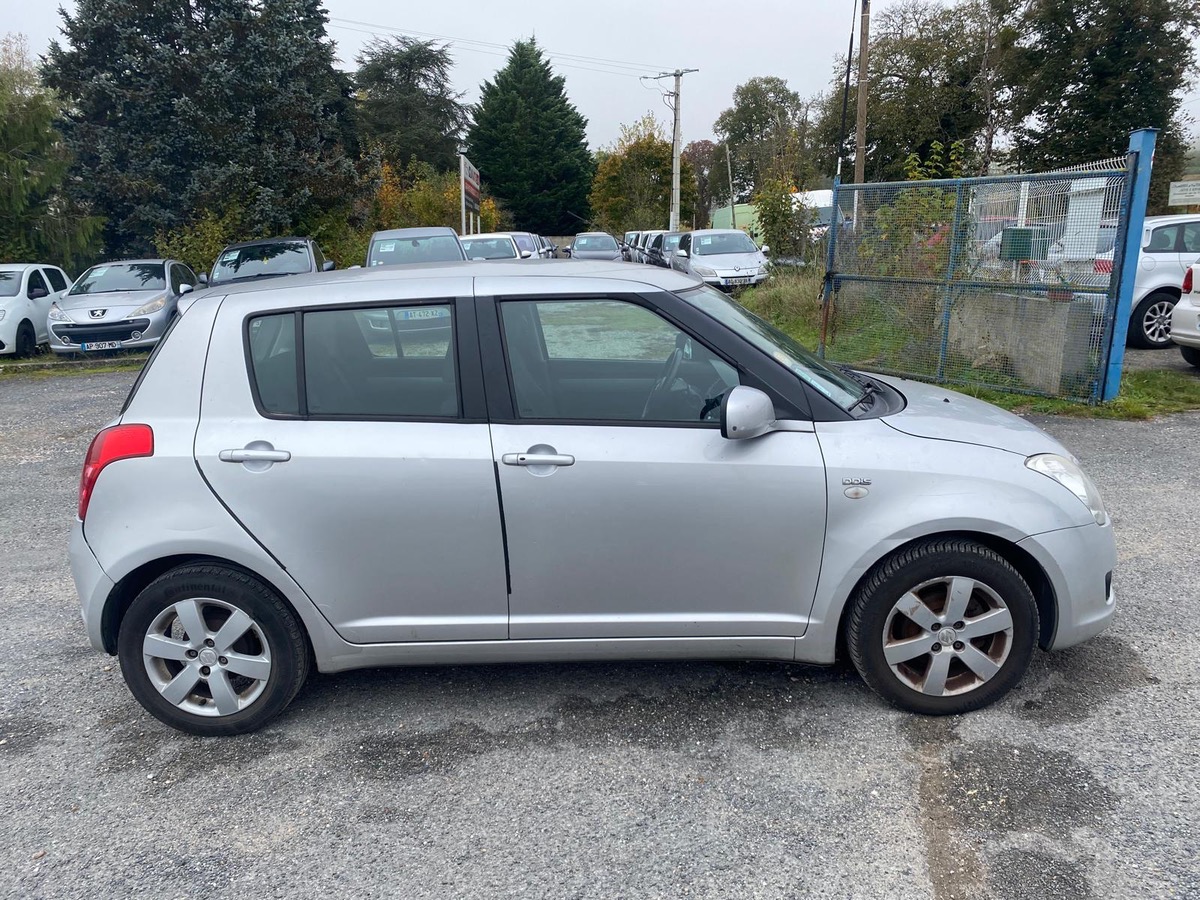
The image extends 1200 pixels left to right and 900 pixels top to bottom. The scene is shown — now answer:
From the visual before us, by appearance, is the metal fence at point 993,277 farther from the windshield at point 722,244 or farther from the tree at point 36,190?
the tree at point 36,190

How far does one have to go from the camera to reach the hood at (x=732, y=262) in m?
20.5

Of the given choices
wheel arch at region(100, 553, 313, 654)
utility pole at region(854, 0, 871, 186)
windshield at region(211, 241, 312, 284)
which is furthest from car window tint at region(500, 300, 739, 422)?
utility pole at region(854, 0, 871, 186)

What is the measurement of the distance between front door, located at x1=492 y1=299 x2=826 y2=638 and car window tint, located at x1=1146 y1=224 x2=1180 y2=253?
403 inches

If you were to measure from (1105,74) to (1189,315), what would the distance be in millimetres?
30116

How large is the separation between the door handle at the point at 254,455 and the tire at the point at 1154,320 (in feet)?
36.8

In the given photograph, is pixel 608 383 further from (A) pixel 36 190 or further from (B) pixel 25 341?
(A) pixel 36 190

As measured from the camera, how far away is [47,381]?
42.9 feet

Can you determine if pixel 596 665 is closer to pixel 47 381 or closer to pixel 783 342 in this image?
pixel 783 342

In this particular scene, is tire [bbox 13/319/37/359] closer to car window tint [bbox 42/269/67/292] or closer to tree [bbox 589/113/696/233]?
car window tint [bbox 42/269/67/292]

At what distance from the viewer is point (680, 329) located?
354 cm

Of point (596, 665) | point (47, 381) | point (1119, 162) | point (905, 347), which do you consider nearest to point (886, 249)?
point (905, 347)

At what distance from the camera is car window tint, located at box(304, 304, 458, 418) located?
3.47 m

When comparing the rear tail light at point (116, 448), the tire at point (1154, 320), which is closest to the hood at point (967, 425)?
the rear tail light at point (116, 448)

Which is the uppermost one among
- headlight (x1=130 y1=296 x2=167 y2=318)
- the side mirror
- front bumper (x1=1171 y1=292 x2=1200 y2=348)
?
the side mirror
